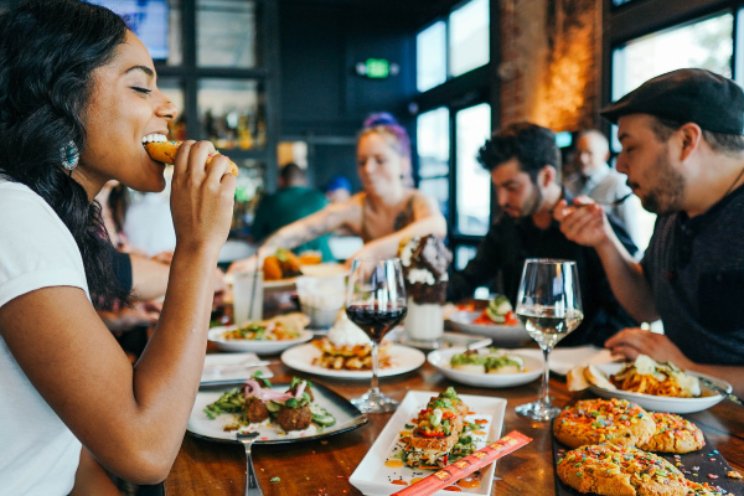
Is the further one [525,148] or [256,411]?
[525,148]

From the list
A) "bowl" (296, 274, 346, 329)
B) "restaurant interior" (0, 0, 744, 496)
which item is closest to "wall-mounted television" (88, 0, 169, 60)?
"restaurant interior" (0, 0, 744, 496)

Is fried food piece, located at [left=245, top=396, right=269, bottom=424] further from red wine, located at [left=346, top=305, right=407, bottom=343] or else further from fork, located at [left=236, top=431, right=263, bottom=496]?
red wine, located at [left=346, top=305, right=407, bottom=343]

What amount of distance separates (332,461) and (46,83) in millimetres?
794

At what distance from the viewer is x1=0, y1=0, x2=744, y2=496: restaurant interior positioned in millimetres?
980

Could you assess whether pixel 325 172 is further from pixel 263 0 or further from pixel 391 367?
pixel 391 367

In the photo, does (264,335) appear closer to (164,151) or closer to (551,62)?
(164,151)

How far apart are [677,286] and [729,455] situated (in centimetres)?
93

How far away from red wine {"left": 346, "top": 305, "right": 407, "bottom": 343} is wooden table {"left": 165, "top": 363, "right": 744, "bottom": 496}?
0.20 m

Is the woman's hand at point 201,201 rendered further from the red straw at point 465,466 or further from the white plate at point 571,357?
the white plate at point 571,357

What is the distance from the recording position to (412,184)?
409cm

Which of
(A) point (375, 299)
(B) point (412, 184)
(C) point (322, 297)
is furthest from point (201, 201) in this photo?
(B) point (412, 184)

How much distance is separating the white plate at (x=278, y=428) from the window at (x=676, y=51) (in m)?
3.46

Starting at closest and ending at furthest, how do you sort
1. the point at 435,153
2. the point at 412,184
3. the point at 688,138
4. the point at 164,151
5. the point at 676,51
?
1. the point at 164,151
2. the point at 688,138
3. the point at 412,184
4. the point at 676,51
5. the point at 435,153

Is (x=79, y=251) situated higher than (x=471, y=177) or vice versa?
(x=471, y=177)
